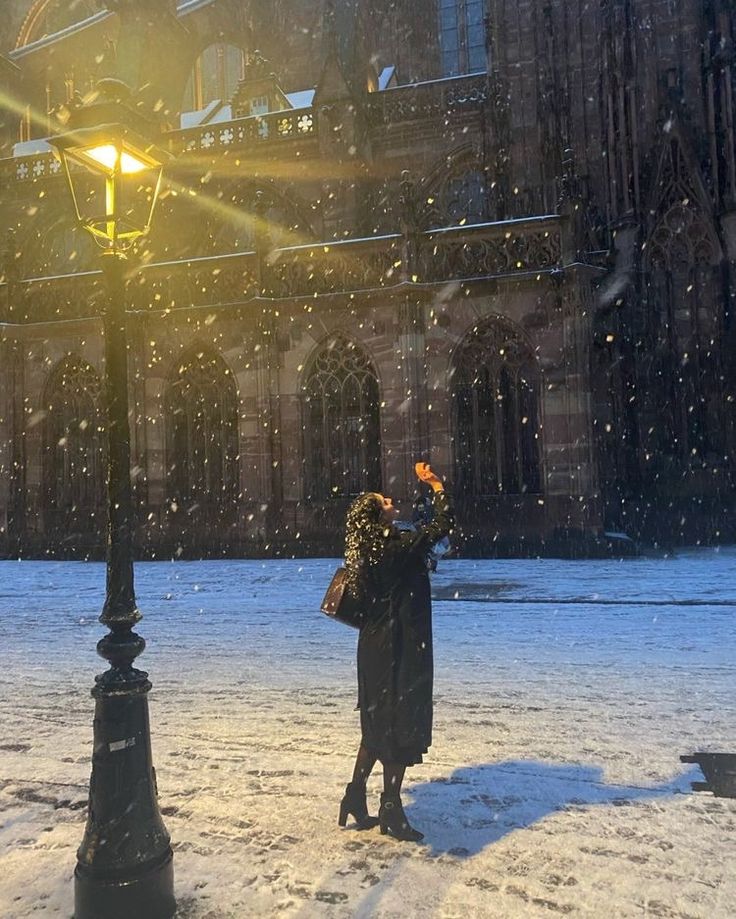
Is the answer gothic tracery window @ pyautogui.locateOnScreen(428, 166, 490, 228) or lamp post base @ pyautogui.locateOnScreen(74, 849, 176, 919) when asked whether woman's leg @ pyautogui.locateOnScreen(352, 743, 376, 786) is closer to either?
lamp post base @ pyautogui.locateOnScreen(74, 849, 176, 919)

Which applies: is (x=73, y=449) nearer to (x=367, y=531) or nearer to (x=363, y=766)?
(x=367, y=531)

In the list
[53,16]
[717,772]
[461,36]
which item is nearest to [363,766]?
[717,772]

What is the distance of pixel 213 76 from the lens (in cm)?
2786

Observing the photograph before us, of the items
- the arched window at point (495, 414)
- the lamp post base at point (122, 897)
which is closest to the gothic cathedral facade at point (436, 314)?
the arched window at point (495, 414)

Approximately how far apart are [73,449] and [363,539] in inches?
683

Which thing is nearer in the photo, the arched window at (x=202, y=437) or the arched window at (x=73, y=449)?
the arched window at (x=202, y=437)

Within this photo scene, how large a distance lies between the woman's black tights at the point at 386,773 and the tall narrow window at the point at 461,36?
23.8 m

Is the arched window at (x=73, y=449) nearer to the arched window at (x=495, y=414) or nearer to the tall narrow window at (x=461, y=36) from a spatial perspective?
the arched window at (x=495, y=414)

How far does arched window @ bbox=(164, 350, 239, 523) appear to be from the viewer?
18203 mm

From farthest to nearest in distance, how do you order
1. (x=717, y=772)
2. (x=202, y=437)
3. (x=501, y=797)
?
(x=202, y=437)
(x=717, y=772)
(x=501, y=797)

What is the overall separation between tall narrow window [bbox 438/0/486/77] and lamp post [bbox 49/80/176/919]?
2259cm

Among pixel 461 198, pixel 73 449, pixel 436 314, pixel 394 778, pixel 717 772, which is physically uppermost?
pixel 461 198

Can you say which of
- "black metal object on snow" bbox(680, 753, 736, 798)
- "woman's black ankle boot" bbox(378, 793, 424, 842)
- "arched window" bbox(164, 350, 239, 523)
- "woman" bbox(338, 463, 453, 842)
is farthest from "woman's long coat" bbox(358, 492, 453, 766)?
"arched window" bbox(164, 350, 239, 523)

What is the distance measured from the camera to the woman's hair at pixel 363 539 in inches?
145
